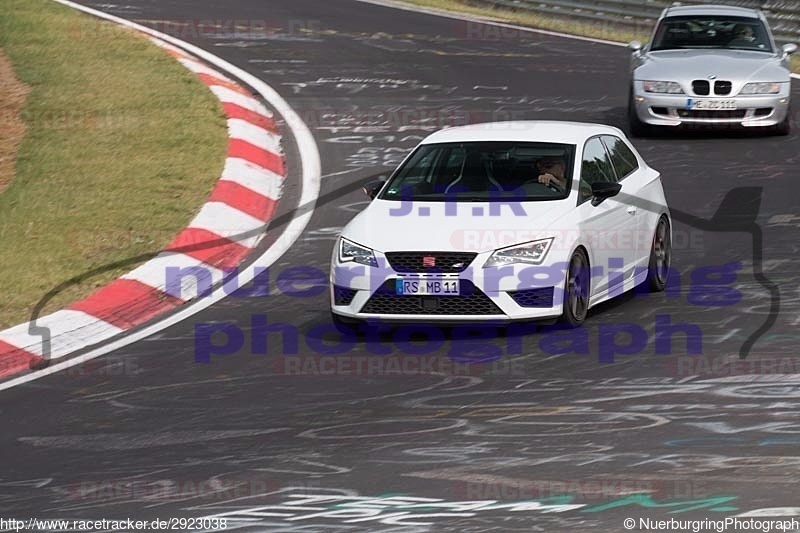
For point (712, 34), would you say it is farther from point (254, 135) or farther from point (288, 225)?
point (288, 225)

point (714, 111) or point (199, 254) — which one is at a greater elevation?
point (714, 111)

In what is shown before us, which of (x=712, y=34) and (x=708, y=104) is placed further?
(x=712, y=34)

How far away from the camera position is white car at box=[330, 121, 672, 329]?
10914 millimetres

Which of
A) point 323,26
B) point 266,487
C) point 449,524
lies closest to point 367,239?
point 266,487

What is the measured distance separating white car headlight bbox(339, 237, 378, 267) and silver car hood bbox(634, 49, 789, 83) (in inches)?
340

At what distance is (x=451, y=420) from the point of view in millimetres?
9047

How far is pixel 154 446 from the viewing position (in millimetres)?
8883

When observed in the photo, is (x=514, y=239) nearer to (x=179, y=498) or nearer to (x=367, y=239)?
(x=367, y=239)

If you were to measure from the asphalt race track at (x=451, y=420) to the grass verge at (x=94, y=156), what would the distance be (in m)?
1.33

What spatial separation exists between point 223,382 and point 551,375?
6.91 ft

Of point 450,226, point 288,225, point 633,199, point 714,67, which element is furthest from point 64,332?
point 714,67

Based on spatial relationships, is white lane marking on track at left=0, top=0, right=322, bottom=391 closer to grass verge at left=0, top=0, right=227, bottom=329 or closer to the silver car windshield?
grass verge at left=0, top=0, right=227, bottom=329

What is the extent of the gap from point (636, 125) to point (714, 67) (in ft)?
3.73

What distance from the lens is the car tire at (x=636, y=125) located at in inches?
753
